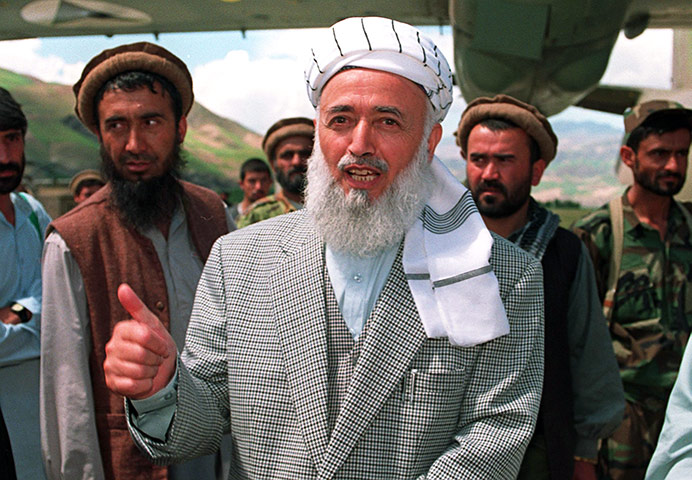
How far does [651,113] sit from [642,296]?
3.41 ft

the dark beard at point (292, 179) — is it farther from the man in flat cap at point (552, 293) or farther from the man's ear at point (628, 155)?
the man's ear at point (628, 155)

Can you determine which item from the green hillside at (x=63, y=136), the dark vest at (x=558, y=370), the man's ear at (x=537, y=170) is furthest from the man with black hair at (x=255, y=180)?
the dark vest at (x=558, y=370)

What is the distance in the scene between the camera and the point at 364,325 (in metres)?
1.38

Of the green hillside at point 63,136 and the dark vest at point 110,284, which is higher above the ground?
the green hillside at point 63,136

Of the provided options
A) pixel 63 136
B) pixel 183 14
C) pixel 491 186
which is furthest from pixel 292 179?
pixel 63 136

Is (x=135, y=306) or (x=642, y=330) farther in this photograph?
(x=642, y=330)

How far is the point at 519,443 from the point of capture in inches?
50.4

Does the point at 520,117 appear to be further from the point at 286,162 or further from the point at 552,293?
the point at 286,162

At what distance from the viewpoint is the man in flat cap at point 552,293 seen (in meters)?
2.14

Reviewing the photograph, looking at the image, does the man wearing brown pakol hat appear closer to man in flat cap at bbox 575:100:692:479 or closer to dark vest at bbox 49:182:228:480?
dark vest at bbox 49:182:228:480

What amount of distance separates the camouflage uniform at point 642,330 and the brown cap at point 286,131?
2.01 m

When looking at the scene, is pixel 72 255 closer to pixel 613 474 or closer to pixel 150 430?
pixel 150 430

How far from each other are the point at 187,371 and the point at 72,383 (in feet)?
2.25

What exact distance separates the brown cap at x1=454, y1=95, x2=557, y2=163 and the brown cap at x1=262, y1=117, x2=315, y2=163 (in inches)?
68.9
